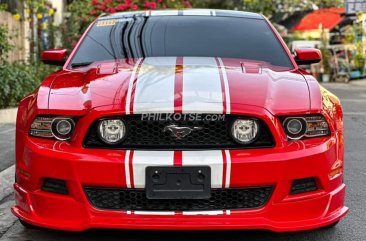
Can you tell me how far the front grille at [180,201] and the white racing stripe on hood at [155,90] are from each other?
0.46 metres

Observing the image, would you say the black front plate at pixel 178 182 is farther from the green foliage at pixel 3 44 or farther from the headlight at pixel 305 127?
the green foliage at pixel 3 44

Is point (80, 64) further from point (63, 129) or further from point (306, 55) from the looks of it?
point (306, 55)

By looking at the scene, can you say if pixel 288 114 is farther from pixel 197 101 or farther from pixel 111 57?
pixel 111 57

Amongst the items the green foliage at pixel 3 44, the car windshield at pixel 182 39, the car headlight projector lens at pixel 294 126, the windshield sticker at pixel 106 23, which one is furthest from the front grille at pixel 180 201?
the green foliage at pixel 3 44

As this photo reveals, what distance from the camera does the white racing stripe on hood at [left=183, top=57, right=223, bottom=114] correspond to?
3283mm

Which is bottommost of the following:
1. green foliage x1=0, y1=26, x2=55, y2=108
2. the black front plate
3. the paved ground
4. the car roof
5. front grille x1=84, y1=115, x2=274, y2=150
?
the paved ground

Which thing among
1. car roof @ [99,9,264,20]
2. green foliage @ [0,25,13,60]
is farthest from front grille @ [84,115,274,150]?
green foliage @ [0,25,13,60]

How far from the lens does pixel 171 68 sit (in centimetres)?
387

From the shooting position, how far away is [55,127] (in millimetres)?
3402

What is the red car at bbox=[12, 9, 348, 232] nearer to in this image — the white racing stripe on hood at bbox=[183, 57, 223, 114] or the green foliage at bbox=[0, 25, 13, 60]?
the white racing stripe on hood at bbox=[183, 57, 223, 114]

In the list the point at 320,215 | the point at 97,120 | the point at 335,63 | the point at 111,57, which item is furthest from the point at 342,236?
the point at 335,63

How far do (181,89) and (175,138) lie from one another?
30 centimetres

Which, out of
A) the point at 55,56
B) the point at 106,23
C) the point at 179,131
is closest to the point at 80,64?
the point at 55,56

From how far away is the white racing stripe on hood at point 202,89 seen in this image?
10.8 ft
